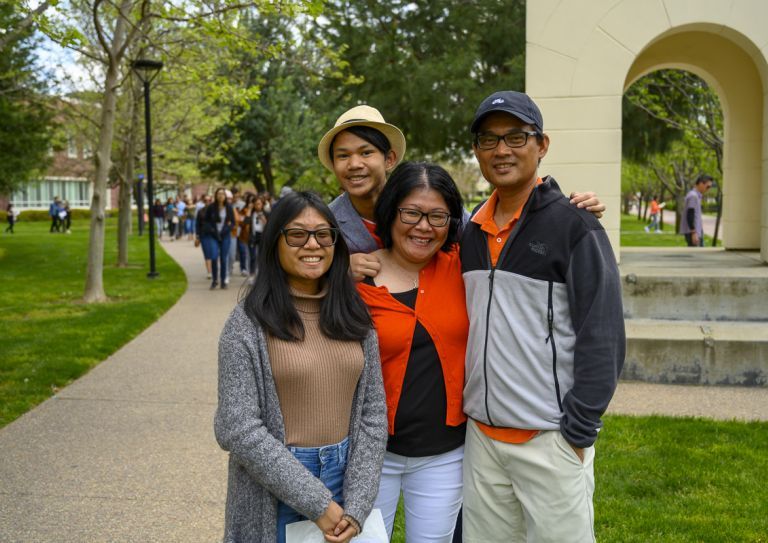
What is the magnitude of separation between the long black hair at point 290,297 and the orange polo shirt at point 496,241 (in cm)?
51

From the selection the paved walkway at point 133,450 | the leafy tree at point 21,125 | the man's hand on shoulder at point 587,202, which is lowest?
the paved walkway at point 133,450

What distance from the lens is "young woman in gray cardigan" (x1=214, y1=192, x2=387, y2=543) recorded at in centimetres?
231

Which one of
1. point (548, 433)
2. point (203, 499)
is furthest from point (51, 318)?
point (548, 433)

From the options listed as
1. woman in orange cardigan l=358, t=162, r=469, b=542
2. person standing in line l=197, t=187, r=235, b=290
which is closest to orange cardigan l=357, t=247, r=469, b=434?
woman in orange cardigan l=358, t=162, r=469, b=542

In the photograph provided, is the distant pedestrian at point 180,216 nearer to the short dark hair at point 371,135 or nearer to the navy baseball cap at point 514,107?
the short dark hair at point 371,135

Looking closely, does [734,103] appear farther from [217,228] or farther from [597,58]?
[217,228]

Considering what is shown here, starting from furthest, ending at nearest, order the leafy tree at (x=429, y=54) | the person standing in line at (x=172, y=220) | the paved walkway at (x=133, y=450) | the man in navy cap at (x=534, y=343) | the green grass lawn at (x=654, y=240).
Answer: the person standing in line at (x=172, y=220)
the green grass lawn at (x=654, y=240)
the leafy tree at (x=429, y=54)
the paved walkway at (x=133, y=450)
the man in navy cap at (x=534, y=343)

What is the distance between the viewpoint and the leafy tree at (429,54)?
1502cm

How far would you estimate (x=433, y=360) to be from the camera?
2652mm

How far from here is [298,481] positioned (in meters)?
2.30

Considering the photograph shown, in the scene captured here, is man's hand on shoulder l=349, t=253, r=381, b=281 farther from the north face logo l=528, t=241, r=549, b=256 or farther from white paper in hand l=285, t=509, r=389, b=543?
white paper in hand l=285, t=509, r=389, b=543

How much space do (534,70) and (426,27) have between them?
841 centimetres

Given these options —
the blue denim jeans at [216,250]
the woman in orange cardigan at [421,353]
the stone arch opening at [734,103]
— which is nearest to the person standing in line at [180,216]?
the blue denim jeans at [216,250]

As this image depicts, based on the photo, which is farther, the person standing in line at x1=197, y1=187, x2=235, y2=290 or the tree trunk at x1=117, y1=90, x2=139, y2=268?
the tree trunk at x1=117, y1=90, x2=139, y2=268
